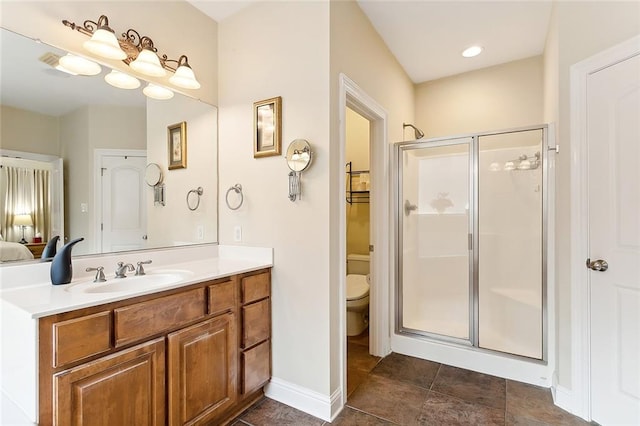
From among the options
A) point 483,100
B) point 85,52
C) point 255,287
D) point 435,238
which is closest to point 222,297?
point 255,287

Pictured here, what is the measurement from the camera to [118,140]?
6.04 feet

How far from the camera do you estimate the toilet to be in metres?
2.80

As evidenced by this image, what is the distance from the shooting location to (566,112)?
6.14 feet

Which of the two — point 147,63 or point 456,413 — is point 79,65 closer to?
point 147,63

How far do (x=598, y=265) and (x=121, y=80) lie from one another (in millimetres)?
2973

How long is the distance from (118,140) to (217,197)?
0.71 metres

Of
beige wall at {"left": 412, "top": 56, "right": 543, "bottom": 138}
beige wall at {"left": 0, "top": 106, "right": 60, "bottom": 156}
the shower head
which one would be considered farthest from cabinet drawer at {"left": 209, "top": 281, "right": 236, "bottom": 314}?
beige wall at {"left": 412, "top": 56, "right": 543, "bottom": 138}

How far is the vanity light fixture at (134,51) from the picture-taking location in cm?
154

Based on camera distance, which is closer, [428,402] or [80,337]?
[80,337]

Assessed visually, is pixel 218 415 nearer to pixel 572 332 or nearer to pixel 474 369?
pixel 474 369

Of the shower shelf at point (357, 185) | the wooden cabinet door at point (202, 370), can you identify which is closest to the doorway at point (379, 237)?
the shower shelf at point (357, 185)

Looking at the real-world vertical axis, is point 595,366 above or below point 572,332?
below

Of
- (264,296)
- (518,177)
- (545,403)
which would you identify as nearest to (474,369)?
(545,403)

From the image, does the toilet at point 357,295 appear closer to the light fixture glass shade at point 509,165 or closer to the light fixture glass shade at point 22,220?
the light fixture glass shade at point 509,165
